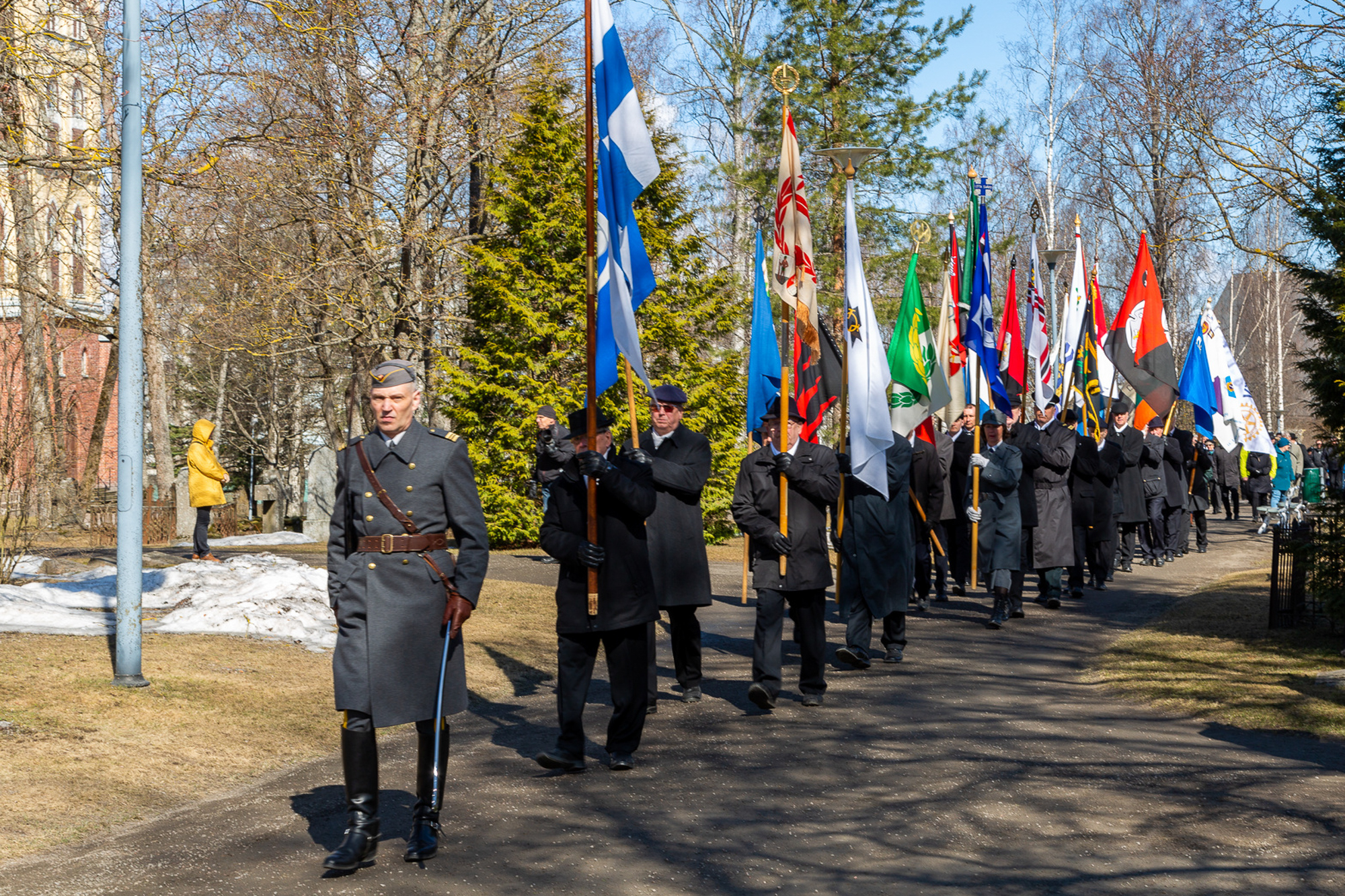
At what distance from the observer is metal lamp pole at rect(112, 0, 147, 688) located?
29.6 ft

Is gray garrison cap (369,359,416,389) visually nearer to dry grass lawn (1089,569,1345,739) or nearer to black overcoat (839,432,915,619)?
black overcoat (839,432,915,619)

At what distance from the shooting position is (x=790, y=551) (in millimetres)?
8523

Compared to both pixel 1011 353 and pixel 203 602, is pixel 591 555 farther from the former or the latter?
pixel 1011 353

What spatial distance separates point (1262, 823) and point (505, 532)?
15.7 m

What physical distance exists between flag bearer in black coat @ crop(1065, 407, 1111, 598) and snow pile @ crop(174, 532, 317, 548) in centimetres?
1213

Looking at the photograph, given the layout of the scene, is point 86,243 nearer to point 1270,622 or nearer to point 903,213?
point 903,213

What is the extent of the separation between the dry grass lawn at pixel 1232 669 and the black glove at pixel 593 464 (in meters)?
4.42

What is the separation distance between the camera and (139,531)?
9.44 metres

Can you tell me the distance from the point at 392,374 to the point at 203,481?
40.4 feet

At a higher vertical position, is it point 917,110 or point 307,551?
point 917,110

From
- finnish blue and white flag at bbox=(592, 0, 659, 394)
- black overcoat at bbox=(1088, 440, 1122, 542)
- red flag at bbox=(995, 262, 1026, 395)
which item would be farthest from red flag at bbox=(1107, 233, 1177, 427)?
finnish blue and white flag at bbox=(592, 0, 659, 394)

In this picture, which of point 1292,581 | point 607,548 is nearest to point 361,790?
point 607,548

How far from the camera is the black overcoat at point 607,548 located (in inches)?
269

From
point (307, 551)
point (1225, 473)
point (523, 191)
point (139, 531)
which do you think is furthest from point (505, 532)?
point (1225, 473)
